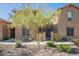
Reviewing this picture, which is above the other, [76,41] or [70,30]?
[70,30]

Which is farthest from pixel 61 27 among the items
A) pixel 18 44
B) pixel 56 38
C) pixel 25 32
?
pixel 18 44

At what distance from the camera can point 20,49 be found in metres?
11.3

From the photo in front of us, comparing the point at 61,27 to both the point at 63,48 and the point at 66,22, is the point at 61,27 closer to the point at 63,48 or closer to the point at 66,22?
the point at 66,22

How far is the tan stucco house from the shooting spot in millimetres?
11289

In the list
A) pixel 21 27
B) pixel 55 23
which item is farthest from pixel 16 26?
pixel 55 23

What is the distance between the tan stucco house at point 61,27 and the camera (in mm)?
11289

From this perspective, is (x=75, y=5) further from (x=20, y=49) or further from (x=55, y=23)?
(x=20, y=49)

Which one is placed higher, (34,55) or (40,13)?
(40,13)

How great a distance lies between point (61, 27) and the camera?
11422 millimetres

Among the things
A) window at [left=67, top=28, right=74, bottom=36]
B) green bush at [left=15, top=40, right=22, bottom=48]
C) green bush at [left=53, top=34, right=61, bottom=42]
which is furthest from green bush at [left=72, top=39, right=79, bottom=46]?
green bush at [left=15, top=40, right=22, bottom=48]

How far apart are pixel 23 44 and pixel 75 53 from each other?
3.92ft

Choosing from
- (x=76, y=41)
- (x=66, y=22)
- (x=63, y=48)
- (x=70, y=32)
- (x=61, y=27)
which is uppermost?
(x=66, y=22)

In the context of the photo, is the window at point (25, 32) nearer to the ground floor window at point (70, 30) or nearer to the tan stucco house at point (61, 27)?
the tan stucco house at point (61, 27)

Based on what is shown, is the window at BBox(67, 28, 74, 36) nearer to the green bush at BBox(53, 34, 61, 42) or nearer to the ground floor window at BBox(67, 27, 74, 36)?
the ground floor window at BBox(67, 27, 74, 36)
